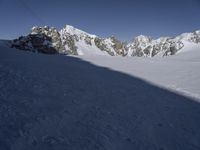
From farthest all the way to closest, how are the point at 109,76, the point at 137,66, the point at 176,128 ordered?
the point at 137,66 → the point at 109,76 → the point at 176,128

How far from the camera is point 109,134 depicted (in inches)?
310

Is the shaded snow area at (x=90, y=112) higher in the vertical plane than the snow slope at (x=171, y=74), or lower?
lower

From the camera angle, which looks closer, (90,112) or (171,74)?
(90,112)


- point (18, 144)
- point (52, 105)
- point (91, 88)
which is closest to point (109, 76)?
point (91, 88)

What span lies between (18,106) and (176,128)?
4.53m

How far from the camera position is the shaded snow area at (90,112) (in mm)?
7363

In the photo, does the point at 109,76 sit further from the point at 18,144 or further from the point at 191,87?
the point at 18,144

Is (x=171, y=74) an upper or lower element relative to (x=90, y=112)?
upper

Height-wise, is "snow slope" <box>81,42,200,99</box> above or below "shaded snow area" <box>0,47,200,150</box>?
above

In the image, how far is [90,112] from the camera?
9258mm

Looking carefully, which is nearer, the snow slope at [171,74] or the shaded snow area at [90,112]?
the shaded snow area at [90,112]

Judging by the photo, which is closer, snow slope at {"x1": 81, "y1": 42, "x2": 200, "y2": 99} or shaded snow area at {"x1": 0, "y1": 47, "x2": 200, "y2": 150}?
shaded snow area at {"x1": 0, "y1": 47, "x2": 200, "y2": 150}

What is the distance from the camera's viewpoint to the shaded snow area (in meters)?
7.36

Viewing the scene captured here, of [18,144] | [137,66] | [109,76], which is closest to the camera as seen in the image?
[18,144]
